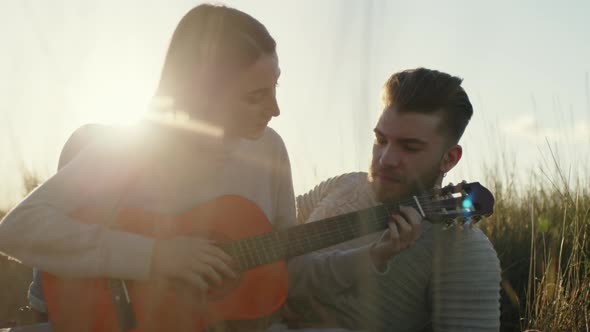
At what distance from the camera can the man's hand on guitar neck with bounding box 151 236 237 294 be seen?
2.32m

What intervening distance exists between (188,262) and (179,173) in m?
0.46

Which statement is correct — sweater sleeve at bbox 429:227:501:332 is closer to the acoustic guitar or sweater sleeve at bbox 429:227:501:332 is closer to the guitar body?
the acoustic guitar

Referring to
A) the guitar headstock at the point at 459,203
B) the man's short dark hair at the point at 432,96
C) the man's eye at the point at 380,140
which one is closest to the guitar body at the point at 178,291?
the guitar headstock at the point at 459,203

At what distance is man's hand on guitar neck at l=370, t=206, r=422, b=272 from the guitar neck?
0.05m

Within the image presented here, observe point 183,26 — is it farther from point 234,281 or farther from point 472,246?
point 472,246

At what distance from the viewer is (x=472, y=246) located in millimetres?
3002

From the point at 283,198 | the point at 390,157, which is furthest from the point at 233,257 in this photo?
the point at 390,157

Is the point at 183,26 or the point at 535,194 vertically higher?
the point at 183,26

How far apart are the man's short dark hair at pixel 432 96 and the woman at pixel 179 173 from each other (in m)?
0.85

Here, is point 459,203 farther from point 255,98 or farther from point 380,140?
point 255,98

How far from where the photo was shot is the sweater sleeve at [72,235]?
7.32 feet

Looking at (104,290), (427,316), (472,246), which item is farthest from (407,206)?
(104,290)

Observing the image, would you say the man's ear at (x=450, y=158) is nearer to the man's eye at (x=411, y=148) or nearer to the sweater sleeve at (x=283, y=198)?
the man's eye at (x=411, y=148)

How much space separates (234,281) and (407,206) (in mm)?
813
